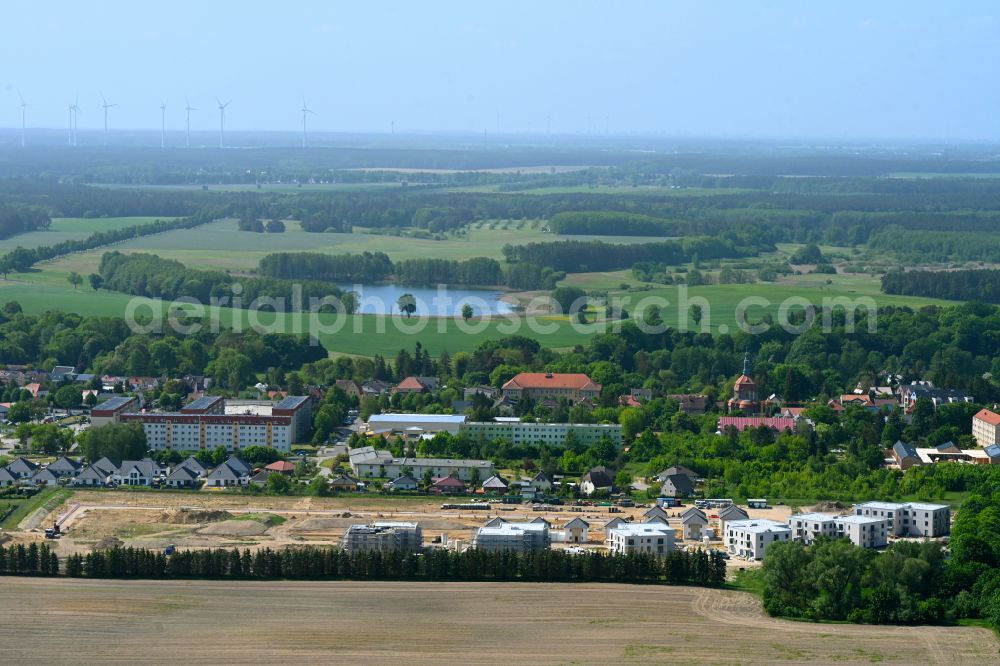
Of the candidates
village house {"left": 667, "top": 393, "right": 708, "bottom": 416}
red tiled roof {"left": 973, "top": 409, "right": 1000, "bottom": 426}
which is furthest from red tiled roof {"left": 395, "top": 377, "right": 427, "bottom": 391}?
red tiled roof {"left": 973, "top": 409, "right": 1000, "bottom": 426}

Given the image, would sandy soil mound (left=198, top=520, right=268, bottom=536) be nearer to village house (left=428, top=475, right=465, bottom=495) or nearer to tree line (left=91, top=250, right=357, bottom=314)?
village house (left=428, top=475, right=465, bottom=495)

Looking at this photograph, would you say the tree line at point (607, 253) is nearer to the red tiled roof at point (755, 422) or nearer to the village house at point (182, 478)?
the red tiled roof at point (755, 422)

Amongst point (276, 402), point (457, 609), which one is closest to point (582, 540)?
point (457, 609)

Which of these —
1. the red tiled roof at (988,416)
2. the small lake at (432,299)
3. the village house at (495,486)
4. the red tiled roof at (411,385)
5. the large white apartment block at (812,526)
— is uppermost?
the large white apartment block at (812,526)

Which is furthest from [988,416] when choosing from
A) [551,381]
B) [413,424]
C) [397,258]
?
[397,258]

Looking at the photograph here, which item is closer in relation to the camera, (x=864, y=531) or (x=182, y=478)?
(x=864, y=531)

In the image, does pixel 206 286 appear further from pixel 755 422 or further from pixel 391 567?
pixel 391 567

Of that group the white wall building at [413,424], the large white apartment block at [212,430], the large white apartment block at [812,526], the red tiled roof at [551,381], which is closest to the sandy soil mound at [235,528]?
the large white apartment block at [212,430]
